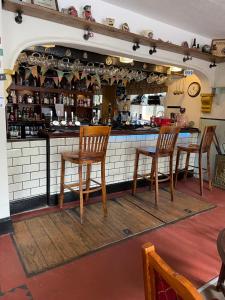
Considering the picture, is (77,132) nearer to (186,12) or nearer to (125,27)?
(125,27)

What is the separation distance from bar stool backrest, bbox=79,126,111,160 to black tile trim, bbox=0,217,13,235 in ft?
3.37

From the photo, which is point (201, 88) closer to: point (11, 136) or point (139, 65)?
point (139, 65)

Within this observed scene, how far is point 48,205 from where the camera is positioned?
310 centimetres

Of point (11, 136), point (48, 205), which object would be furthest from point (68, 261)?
point (11, 136)

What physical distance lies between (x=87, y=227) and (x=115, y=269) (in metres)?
0.71

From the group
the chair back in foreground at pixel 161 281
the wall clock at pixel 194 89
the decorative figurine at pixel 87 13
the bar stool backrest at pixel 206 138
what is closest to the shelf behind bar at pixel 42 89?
the wall clock at pixel 194 89

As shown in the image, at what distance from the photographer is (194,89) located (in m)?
4.81

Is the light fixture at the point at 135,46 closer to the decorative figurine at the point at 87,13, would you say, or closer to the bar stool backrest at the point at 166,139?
the decorative figurine at the point at 87,13

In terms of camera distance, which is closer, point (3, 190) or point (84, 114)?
point (3, 190)

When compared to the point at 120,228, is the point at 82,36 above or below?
above

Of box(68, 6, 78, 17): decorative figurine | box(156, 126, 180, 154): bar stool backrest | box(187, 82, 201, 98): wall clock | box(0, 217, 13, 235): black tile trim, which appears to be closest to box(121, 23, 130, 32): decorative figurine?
box(68, 6, 78, 17): decorative figurine

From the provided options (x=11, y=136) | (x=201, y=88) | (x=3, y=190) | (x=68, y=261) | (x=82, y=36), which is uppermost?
(x=82, y=36)

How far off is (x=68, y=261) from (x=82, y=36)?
2478mm

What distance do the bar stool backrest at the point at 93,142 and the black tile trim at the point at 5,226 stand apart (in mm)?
1027
